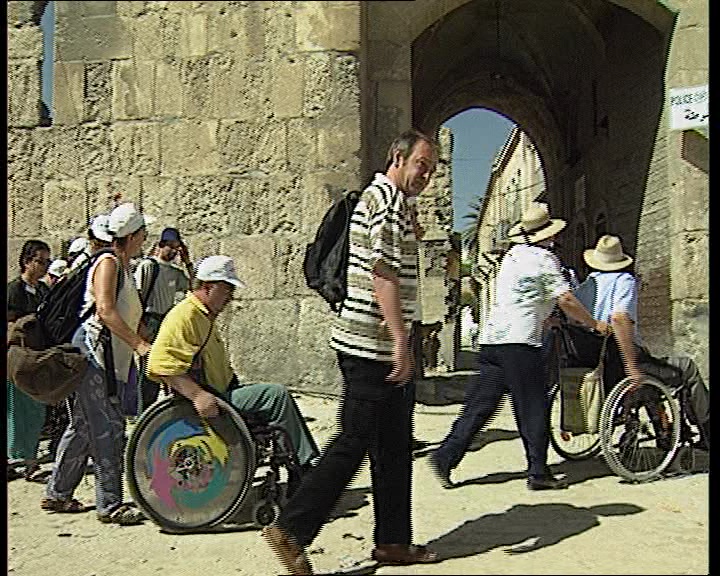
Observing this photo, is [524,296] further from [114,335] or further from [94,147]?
[114,335]

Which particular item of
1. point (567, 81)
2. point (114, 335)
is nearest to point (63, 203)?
point (114, 335)

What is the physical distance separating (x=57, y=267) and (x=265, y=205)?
1.44 meters

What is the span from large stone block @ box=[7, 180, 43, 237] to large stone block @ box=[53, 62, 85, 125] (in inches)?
30.5

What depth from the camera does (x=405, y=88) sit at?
1.80 metres

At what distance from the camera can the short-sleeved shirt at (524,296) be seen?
1748 millimetres

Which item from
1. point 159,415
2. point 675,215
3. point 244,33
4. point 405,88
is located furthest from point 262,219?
point 675,215

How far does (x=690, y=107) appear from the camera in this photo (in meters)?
1.47

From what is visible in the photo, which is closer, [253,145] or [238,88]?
[238,88]

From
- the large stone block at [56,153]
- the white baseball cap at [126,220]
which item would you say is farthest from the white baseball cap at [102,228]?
the large stone block at [56,153]

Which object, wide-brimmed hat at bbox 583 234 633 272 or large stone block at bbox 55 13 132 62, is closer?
large stone block at bbox 55 13 132 62

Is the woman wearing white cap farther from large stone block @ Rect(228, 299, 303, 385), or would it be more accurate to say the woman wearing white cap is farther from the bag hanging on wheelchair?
the bag hanging on wheelchair

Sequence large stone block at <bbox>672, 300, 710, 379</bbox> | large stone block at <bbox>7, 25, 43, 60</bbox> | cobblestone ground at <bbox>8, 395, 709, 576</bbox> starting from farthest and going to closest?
large stone block at <bbox>672, 300, 710, 379</bbox> < large stone block at <bbox>7, 25, 43, 60</bbox> < cobblestone ground at <bbox>8, 395, 709, 576</bbox>

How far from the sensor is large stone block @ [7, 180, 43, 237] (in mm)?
2463

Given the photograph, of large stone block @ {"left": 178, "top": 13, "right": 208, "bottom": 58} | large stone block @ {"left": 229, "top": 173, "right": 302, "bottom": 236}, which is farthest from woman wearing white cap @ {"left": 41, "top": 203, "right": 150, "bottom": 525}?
large stone block @ {"left": 178, "top": 13, "right": 208, "bottom": 58}
